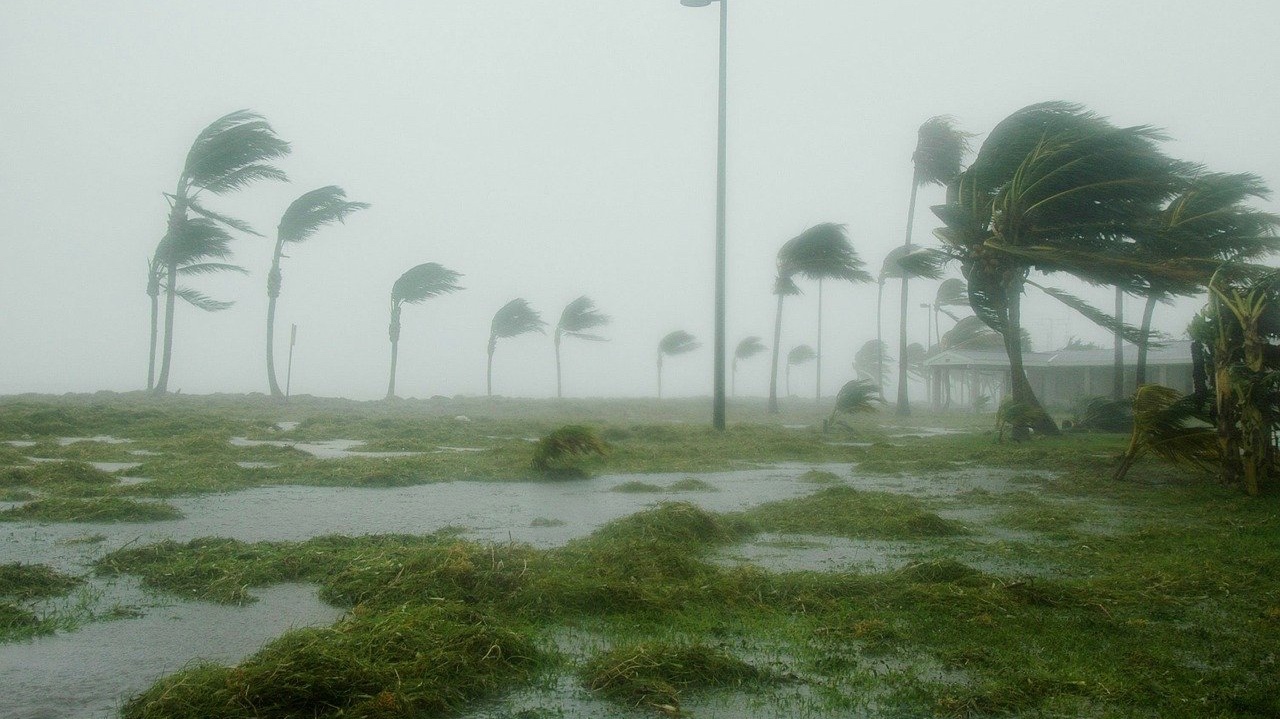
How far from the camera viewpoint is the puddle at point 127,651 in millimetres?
3387

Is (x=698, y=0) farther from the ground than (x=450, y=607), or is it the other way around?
(x=698, y=0)

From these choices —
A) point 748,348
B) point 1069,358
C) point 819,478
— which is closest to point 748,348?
point 748,348

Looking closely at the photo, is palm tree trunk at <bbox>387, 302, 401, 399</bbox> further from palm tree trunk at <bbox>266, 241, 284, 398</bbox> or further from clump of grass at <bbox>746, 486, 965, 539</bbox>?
clump of grass at <bbox>746, 486, 965, 539</bbox>

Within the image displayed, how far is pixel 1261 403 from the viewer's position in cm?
914

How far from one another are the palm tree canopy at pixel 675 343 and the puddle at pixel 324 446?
4926cm

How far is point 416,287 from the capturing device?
4125cm

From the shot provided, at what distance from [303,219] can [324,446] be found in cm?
1832

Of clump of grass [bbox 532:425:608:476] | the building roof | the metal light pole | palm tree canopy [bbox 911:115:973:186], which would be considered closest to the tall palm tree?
palm tree canopy [bbox 911:115:973:186]

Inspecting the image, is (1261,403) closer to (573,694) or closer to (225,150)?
(573,694)

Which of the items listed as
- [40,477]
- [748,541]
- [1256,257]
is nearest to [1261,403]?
[748,541]

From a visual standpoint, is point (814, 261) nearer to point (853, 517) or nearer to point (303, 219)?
point (303, 219)

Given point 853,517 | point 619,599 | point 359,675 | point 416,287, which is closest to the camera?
point 359,675

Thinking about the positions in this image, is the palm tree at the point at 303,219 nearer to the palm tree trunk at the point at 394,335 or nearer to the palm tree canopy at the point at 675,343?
the palm tree trunk at the point at 394,335

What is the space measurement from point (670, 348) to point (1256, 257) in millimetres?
44060
